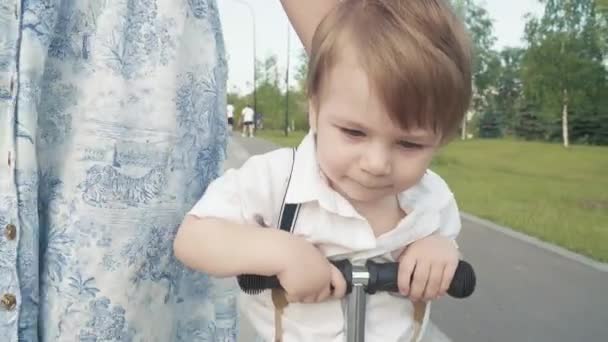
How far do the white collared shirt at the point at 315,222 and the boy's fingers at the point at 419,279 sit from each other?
0.10m

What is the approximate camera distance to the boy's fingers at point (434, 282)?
52.5 inches

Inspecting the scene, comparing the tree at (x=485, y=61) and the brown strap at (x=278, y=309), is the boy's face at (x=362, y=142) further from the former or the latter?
the tree at (x=485, y=61)

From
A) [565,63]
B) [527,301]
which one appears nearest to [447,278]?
[527,301]

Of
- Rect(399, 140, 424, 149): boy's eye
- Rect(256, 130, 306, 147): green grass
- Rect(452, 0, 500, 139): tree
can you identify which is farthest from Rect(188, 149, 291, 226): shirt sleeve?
Rect(452, 0, 500, 139): tree

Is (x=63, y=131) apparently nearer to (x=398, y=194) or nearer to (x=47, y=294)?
(x=47, y=294)

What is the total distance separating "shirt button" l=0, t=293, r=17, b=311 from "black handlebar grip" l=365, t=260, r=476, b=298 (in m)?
0.57

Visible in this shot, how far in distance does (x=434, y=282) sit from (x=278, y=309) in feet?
0.91

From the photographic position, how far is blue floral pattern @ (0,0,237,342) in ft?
4.13

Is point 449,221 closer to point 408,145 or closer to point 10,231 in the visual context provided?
point 408,145

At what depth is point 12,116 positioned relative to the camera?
4.08 ft

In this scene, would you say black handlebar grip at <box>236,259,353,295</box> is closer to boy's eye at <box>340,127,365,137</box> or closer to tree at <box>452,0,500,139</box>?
boy's eye at <box>340,127,365,137</box>

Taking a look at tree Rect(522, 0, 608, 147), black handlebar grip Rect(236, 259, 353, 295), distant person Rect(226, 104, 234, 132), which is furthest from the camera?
tree Rect(522, 0, 608, 147)

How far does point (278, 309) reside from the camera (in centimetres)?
136

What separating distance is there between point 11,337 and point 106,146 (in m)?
0.36
